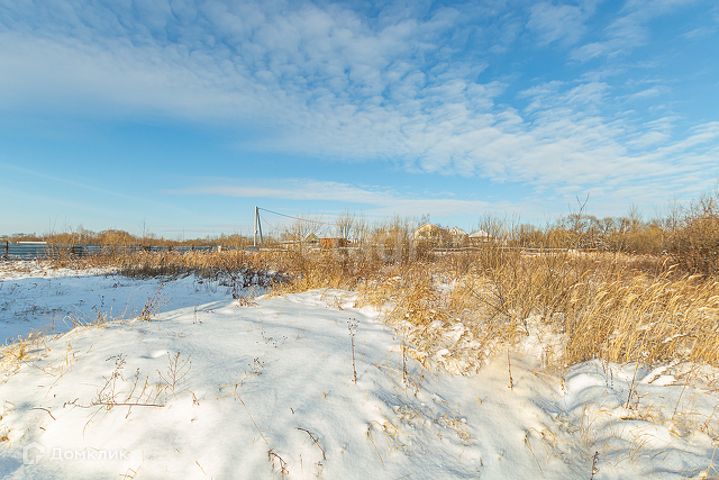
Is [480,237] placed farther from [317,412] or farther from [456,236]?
[317,412]

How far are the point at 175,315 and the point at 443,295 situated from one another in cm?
393

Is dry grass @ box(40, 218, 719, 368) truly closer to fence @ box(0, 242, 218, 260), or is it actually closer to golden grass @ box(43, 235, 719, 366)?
golden grass @ box(43, 235, 719, 366)

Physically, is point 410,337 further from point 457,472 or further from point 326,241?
point 326,241

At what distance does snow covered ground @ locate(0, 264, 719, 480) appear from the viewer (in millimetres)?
1985

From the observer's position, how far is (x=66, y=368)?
2.74 m

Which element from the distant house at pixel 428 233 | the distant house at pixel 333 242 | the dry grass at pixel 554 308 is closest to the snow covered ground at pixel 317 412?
the dry grass at pixel 554 308

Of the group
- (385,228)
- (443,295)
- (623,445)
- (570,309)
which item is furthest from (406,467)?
(385,228)

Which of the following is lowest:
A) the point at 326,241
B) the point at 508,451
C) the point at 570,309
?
the point at 508,451

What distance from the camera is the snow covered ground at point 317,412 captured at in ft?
6.51

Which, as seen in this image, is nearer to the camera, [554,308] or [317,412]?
[317,412]

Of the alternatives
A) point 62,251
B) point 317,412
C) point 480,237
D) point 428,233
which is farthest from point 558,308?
point 62,251

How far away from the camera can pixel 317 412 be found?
232 cm

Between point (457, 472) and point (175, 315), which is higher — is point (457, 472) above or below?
below

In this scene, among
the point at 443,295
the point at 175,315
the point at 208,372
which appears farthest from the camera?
the point at 443,295
